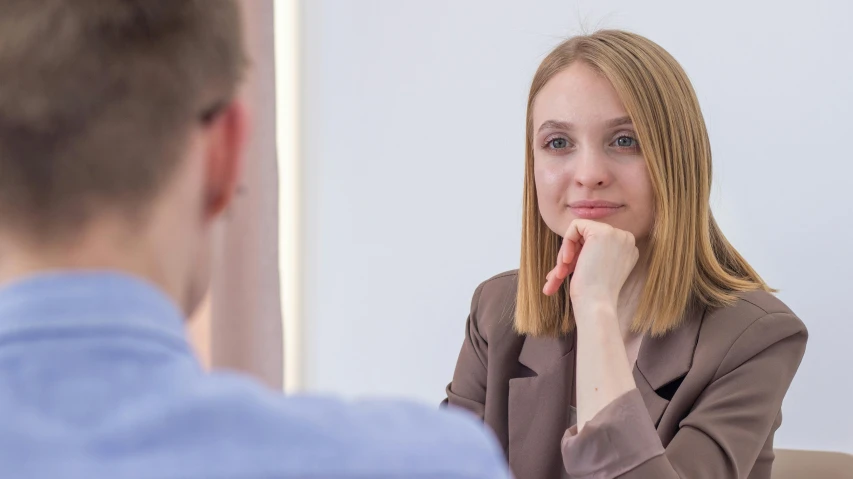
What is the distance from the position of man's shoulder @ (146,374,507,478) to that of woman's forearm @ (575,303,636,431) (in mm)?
965

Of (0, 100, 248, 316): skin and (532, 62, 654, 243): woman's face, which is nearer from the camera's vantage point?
(0, 100, 248, 316): skin

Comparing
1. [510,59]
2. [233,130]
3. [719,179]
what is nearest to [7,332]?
[233,130]

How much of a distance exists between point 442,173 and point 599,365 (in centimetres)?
120

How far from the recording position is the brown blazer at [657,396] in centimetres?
149

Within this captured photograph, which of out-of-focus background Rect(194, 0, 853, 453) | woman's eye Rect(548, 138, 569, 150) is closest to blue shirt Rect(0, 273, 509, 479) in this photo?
woman's eye Rect(548, 138, 569, 150)

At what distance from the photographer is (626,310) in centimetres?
184

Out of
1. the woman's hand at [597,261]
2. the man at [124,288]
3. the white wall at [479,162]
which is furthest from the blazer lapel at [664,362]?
the man at [124,288]

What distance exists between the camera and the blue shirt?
505 mm

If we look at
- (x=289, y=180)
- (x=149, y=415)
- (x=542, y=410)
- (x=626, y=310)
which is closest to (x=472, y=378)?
(x=542, y=410)

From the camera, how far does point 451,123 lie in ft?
8.69

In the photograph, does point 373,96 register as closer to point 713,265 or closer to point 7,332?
point 713,265

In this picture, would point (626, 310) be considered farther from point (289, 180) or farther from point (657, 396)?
point (289, 180)

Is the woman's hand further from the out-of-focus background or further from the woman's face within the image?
the out-of-focus background

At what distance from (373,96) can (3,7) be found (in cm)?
218
